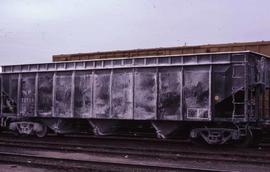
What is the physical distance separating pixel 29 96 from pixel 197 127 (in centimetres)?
747

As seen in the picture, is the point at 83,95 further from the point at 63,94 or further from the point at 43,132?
the point at 43,132

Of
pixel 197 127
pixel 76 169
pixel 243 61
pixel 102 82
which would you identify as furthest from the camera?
pixel 102 82

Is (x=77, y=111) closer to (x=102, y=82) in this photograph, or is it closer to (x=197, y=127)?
(x=102, y=82)

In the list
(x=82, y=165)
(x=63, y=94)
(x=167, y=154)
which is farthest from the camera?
(x=63, y=94)

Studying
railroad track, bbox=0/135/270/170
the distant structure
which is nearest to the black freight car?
railroad track, bbox=0/135/270/170

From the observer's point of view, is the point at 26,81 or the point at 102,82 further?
the point at 26,81

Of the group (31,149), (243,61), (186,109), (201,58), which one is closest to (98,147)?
(31,149)

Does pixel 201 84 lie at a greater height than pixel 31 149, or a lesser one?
greater

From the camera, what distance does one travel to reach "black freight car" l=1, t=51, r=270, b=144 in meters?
14.2

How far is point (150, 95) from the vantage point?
1563 cm

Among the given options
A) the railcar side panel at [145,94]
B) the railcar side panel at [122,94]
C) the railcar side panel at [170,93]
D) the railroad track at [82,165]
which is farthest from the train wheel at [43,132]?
the railroad track at [82,165]

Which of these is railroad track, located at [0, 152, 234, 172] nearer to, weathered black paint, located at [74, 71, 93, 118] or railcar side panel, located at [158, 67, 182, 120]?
railcar side panel, located at [158, 67, 182, 120]

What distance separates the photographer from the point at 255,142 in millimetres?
15094

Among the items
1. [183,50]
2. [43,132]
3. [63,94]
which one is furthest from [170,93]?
[183,50]
